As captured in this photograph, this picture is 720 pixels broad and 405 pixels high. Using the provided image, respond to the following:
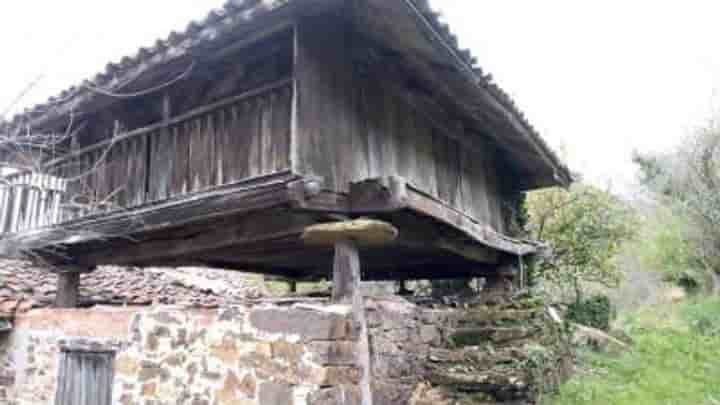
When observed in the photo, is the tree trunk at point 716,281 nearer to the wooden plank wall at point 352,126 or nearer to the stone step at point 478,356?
the stone step at point 478,356

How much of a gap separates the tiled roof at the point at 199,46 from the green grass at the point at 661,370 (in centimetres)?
336

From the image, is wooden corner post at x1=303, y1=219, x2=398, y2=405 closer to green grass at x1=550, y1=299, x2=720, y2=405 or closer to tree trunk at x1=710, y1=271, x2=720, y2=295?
green grass at x1=550, y1=299, x2=720, y2=405

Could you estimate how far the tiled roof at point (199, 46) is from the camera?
331 centimetres

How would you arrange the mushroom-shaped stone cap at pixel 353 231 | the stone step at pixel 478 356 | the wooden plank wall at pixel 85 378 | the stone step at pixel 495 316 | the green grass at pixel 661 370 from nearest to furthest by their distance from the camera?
the mushroom-shaped stone cap at pixel 353 231
the stone step at pixel 478 356
the wooden plank wall at pixel 85 378
the stone step at pixel 495 316
the green grass at pixel 661 370

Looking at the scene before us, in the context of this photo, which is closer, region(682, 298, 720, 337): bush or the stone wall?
the stone wall

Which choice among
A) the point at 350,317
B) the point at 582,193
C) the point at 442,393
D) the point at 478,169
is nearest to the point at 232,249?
the point at 350,317

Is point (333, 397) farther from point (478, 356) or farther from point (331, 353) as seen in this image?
point (478, 356)

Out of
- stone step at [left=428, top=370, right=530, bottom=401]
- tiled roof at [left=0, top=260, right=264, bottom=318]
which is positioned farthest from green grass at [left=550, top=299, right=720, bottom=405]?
tiled roof at [left=0, top=260, right=264, bottom=318]

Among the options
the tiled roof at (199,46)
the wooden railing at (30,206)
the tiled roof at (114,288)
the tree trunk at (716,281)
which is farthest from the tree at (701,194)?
the wooden railing at (30,206)

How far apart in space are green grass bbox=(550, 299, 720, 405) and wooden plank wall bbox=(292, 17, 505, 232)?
8.51ft

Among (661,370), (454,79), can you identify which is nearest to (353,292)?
(454,79)

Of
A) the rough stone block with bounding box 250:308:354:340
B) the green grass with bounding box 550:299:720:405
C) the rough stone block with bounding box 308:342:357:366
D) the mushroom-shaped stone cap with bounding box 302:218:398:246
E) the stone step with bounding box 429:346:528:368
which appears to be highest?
the mushroom-shaped stone cap with bounding box 302:218:398:246

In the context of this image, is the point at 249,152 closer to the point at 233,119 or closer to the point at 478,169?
the point at 233,119

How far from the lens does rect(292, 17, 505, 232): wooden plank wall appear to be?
361cm
